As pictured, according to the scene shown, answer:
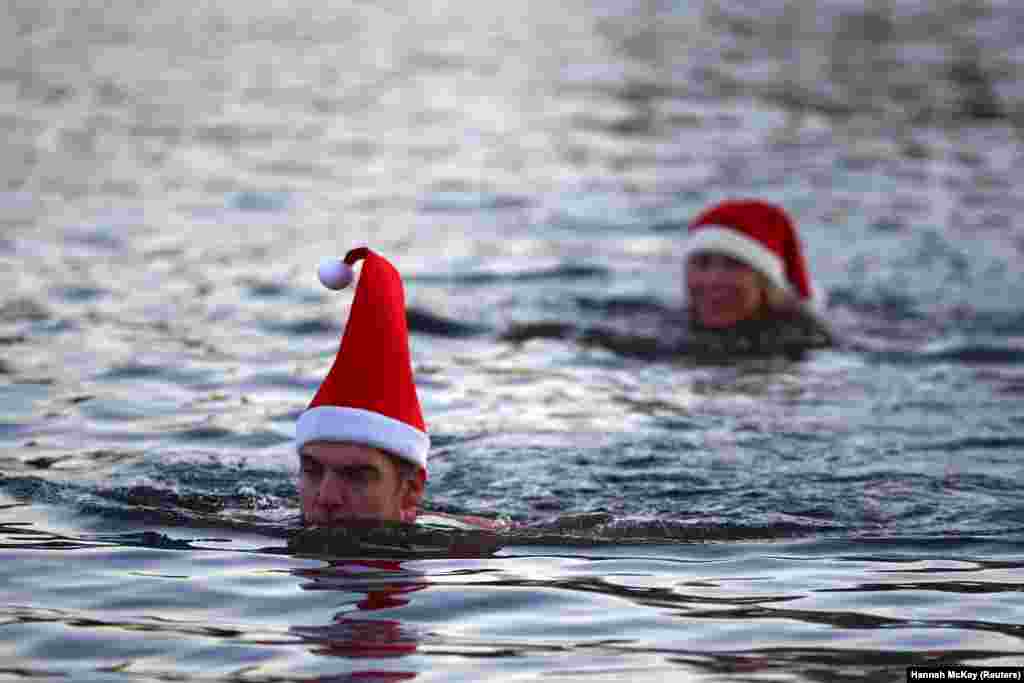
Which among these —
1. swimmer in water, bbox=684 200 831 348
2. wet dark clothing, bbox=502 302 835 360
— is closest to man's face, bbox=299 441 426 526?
wet dark clothing, bbox=502 302 835 360

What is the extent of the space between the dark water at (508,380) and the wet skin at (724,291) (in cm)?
65

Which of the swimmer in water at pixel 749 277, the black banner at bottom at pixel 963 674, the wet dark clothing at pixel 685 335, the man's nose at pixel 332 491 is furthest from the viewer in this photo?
the swimmer in water at pixel 749 277

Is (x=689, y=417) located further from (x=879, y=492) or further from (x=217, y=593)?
(x=217, y=593)

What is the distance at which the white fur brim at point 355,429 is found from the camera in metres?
8.20

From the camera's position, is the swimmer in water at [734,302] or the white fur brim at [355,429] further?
the swimmer in water at [734,302]

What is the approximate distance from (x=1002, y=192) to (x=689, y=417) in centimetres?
923

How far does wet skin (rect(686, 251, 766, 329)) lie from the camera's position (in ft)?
46.9

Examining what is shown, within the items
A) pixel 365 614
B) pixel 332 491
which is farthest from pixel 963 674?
pixel 332 491

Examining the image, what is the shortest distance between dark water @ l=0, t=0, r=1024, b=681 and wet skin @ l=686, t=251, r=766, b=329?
2.12 ft

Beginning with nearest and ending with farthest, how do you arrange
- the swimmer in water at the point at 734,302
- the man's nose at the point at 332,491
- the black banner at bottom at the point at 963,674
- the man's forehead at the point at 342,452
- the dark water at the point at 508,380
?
the black banner at bottom at the point at 963,674
the dark water at the point at 508,380
the man's nose at the point at 332,491
the man's forehead at the point at 342,452
the swimmer in water at the point at 734,302

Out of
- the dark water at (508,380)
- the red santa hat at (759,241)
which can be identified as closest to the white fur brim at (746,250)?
the red santa hat at (759,241)

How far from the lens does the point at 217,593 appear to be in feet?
24.6

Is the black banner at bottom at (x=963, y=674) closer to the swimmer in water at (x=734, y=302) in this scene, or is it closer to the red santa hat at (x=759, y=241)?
the swimmer in water at (x=734, y=302)

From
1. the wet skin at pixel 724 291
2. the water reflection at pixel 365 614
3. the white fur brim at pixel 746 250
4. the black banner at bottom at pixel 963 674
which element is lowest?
the black banner at bottom at pixel 963 674
